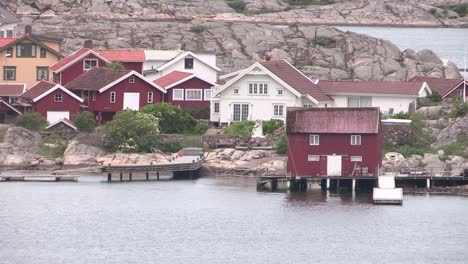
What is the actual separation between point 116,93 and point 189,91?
389 cm

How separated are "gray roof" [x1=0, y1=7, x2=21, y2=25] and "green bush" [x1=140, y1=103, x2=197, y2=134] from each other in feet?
72.3

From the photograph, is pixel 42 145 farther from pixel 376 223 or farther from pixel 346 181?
pixel 376 223

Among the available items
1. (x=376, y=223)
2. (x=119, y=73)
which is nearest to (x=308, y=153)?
(x=376, y=223)

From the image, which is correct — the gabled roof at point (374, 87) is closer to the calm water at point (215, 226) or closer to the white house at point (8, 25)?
the calm water at point (215, 226)

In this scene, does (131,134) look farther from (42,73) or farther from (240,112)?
(42,73)

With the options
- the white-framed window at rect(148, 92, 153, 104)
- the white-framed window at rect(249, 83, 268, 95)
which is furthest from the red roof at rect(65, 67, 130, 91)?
the white-framed window at rect(249, 83, 268, 95)

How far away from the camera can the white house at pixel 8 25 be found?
120175mm

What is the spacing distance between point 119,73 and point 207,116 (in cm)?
488

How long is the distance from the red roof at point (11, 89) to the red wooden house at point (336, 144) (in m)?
18.9

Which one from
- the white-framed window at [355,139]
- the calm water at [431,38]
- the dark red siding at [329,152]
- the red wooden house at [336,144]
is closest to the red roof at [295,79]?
the red wooden house at [336,144]

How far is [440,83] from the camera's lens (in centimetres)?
10738

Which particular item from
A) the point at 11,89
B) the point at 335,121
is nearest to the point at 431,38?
the point at 11,89

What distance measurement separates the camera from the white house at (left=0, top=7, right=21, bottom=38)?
120175mm

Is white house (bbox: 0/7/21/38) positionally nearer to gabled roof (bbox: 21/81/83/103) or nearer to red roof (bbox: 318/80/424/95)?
gabled roof (bbox: 21/81/83/103)
